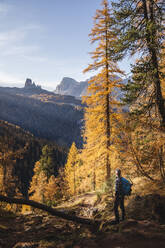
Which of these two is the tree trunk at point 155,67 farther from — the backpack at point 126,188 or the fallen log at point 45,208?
the fallen log at point 45,208

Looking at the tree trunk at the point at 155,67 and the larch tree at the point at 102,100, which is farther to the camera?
the larch tree at the point at 102,100

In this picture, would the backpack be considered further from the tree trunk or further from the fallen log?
the tree trunk

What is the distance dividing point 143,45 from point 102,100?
17.6 ft

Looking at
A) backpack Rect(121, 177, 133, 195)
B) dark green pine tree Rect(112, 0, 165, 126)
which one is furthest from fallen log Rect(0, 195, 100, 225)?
dark green pine tree Rect(112, 0, 165, 126)

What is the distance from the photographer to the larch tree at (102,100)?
12016mm

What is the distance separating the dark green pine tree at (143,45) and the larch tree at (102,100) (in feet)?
13.3

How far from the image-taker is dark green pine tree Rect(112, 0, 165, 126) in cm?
712

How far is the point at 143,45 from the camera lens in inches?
294

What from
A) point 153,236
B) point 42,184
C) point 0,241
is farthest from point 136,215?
point 42,184

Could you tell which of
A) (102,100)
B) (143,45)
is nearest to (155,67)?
(143,45)

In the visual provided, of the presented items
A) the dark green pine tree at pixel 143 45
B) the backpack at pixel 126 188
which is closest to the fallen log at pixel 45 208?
the backpack at pixel 126 188

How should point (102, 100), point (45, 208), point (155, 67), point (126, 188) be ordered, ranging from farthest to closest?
point (102, 100)
point (155, 67)
point (126, 188)
point (45, 208)

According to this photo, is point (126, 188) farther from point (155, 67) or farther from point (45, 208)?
point (155, 67)

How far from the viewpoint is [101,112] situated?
12.5m
